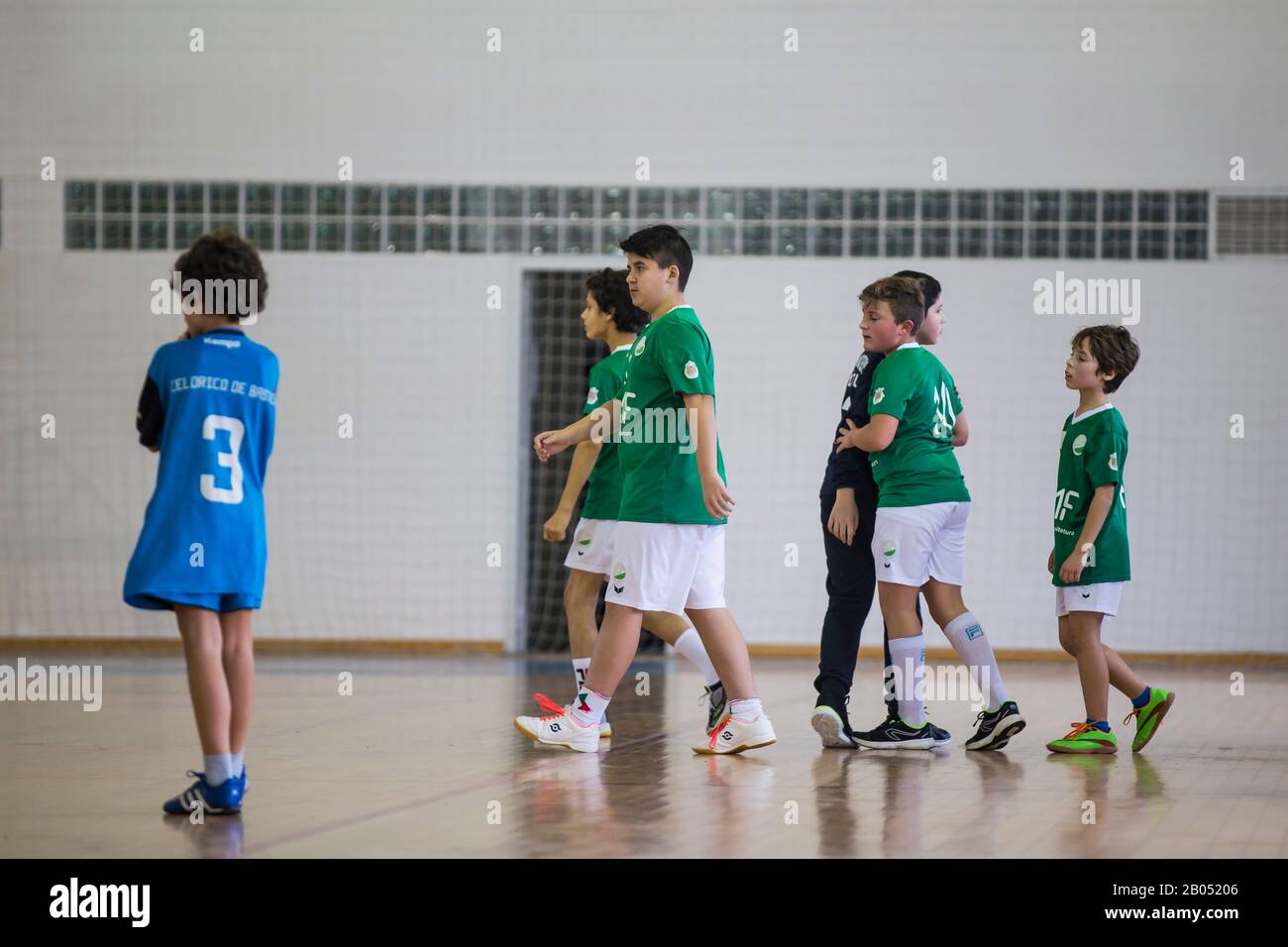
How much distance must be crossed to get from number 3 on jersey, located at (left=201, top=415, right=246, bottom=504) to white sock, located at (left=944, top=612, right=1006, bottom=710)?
2.75m

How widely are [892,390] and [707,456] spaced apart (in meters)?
0.94

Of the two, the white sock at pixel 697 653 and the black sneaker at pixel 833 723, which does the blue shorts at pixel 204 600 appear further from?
the black sneaker at pixel 833 723

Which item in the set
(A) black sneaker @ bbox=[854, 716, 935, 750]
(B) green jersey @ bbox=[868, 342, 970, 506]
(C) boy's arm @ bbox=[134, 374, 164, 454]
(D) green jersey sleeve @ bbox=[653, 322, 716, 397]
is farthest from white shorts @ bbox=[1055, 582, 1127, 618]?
(C) boy's arm @ bbox=[134, 374, 164, 454]

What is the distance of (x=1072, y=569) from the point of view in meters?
5.23

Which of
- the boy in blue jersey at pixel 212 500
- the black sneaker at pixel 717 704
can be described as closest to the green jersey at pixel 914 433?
the black sneaker at pixel 717 704

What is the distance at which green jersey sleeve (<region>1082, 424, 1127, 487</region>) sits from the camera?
5.27 meters

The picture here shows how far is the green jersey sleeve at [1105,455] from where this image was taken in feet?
17.3

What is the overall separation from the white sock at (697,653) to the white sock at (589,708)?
548 millimetres

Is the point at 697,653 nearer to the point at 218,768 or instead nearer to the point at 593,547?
the point at 593,547

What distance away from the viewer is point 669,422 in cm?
484

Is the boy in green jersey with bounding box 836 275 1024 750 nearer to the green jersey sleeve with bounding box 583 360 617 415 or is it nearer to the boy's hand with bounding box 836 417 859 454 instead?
the boy's hand with bounding box 836 417 859 454
